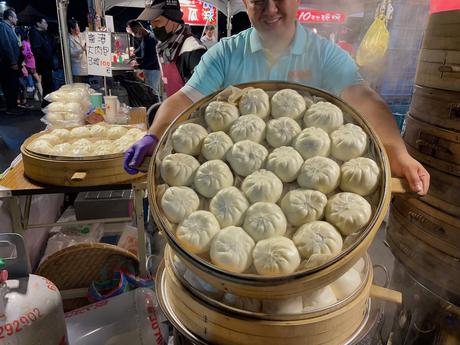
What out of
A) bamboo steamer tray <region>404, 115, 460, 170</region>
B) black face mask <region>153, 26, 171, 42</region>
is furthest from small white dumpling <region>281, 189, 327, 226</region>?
black face mask <region>153, 26, 171, 42</region>

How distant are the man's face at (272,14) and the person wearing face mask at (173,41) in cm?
150

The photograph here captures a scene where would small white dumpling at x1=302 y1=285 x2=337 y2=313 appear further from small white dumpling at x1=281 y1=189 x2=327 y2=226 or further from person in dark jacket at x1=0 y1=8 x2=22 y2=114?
person in dark jacket at x1=0 y1=8 x2=22 y2=114

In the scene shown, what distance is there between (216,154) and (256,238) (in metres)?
0.34

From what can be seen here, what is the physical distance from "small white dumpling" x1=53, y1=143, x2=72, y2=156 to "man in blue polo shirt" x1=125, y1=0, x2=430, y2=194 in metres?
0.90

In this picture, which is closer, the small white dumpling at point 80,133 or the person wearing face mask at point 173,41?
the small white dumpling at point 80,133

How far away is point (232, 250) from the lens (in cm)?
99

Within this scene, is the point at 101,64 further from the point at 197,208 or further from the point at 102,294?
the point at 197,208

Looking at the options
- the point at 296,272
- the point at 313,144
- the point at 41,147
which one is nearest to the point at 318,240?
the point at 296,272

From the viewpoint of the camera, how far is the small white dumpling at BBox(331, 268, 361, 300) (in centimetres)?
113

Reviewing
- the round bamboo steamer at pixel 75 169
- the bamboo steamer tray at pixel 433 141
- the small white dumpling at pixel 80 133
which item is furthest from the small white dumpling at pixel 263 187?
the small white dumpling at pixel 80 133

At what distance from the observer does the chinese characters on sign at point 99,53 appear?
134 inches

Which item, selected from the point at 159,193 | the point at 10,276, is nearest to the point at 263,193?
the point at 159,193

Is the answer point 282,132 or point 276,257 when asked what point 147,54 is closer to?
point 282,132

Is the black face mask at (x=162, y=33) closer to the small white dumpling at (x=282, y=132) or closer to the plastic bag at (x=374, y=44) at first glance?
the plastic bag at (x=374, y=44)
